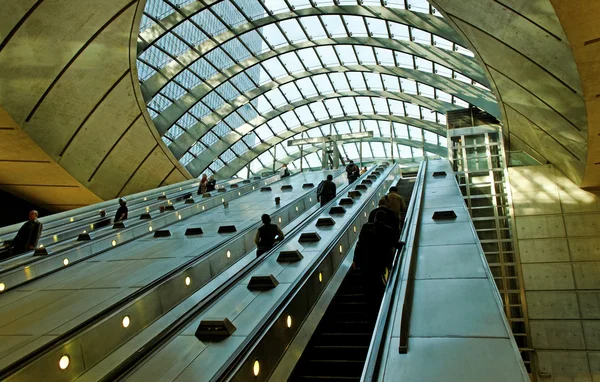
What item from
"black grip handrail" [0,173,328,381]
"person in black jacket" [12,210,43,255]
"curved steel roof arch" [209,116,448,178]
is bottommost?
"black grip handrail" [0,173,328,381]

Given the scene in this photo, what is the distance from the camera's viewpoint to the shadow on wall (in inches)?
832

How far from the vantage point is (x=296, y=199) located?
1514 centimetres

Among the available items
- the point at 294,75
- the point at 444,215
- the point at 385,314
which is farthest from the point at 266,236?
the point at 294,75

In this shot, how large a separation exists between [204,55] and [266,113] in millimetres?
11340

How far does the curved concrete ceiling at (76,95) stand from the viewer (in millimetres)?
14109

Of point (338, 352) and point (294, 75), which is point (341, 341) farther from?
point (294, 75)

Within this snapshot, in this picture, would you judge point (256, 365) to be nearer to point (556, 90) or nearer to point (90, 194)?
point (556, 90)

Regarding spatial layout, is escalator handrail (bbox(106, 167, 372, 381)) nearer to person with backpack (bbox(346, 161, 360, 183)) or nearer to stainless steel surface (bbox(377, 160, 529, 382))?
stainless steel surface (bbox(377, 160, 529, 382))

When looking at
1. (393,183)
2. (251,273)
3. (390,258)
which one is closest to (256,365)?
(251,273)

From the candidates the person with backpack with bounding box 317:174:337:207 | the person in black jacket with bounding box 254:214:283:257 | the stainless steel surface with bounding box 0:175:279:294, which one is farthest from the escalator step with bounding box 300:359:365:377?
the person with backpack with bounding box 317:174:337:207

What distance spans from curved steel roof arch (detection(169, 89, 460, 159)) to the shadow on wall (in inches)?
391

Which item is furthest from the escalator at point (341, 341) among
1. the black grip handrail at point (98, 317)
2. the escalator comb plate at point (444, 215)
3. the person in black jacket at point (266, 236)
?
the black grip handrail at point (98, 317)

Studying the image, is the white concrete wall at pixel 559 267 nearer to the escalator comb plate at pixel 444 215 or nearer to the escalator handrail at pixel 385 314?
the escalator comb plate at pixel 444 215

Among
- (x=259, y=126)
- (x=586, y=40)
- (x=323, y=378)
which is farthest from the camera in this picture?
(x=259, y=126)
